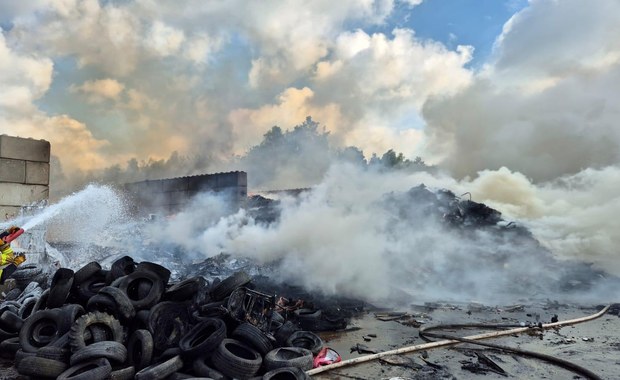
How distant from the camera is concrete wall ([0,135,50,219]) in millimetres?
10438

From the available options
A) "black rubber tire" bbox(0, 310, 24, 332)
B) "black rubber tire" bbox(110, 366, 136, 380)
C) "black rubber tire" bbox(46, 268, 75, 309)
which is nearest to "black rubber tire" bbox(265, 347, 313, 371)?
"black rubber tire" bbox(110, 366, 136, 380)

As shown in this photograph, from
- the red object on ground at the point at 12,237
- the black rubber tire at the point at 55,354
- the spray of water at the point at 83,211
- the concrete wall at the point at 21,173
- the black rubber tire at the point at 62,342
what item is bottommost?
the black rubber tire at the point at 55,354

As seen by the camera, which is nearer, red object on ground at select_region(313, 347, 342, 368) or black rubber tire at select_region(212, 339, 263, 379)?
black rubber tire at select_region(212, 339, 263, 379)

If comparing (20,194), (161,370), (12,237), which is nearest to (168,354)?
(161,370)

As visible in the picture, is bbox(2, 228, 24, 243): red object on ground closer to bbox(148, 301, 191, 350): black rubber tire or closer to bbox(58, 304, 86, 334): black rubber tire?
bbox(58, 304, 86, 334): black rubber tire

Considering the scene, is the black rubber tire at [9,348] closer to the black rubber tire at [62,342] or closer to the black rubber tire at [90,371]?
the black rubber tire at [62,342]

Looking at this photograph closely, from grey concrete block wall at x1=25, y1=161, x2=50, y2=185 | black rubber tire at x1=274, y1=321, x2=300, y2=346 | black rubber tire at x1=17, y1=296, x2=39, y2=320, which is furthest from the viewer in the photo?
grey concrete block wall at x1=25, y1=161, x2=50, y2=185

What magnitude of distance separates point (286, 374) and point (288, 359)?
52cm

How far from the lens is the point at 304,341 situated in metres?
6.51

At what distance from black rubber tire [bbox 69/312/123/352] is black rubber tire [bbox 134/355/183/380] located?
88 centimetres

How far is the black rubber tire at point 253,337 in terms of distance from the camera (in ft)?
19.0

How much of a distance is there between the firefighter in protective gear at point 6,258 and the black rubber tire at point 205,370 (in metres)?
5.70

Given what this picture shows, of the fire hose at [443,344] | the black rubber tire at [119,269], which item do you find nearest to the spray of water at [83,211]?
the black rubber tire at [119,269]

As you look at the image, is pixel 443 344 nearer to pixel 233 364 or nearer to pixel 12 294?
pixel 233 364
